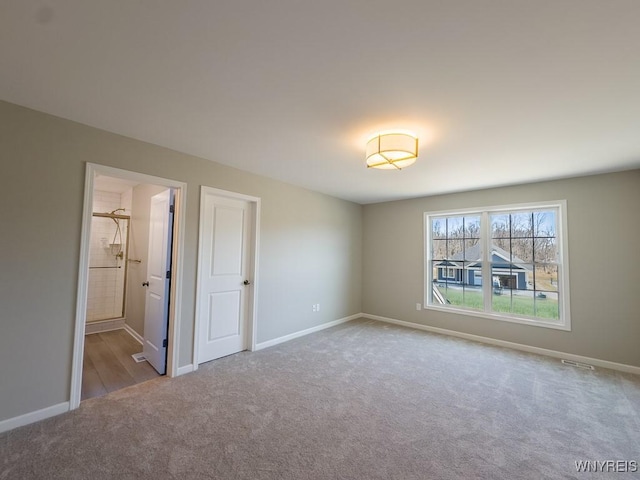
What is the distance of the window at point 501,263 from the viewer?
157 inches

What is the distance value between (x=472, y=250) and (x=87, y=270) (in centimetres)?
523

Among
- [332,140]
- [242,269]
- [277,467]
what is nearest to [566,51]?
[332,140]

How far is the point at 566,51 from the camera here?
1514 millimetres

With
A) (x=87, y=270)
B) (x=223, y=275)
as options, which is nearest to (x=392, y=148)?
(x=223, y=275)

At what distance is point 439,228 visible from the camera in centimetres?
515

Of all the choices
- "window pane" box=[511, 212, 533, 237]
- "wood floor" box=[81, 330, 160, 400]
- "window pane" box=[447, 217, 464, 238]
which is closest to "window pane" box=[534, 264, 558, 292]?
"window pane" box=[511, 212, 533, 237]

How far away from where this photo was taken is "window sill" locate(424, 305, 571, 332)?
12.6ft

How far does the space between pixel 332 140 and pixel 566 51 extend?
1.72m

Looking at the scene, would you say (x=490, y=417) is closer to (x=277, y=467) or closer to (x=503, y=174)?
Answer: (x=277, y=467)

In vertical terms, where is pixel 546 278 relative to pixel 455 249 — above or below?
below

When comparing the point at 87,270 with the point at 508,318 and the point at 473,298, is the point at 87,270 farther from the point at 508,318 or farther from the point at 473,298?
the point at 508,318

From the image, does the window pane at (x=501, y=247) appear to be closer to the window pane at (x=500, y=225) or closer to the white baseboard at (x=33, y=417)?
the window pane at (x=500, y=225)

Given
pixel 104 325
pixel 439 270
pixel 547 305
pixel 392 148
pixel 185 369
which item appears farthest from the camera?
pixel 439 270

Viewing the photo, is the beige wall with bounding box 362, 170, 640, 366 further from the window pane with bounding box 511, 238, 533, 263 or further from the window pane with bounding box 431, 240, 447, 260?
the window pane with bounding box 431, 240, 447, 260
